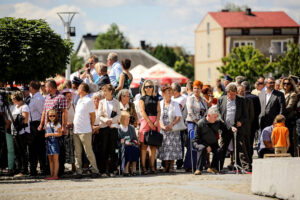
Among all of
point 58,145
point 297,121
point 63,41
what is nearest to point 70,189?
point 58,145

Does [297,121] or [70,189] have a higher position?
[297,121]

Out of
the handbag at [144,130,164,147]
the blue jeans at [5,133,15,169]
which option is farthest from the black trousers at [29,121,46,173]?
the handbag at [144,130,164,147]

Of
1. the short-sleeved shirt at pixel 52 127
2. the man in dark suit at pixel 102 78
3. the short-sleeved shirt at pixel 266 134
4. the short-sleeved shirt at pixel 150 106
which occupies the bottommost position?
the short-sleeved shirt at pixel 266 134

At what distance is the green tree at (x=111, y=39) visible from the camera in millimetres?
115056

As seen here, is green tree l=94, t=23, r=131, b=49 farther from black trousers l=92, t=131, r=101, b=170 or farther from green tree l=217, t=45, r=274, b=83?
black trousers l=92, t=131, r=101, b=170

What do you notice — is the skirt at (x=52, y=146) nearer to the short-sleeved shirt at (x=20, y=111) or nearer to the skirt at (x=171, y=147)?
the short-sleeved shirt at (x=20, y=111)

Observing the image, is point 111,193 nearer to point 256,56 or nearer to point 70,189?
point 70,189

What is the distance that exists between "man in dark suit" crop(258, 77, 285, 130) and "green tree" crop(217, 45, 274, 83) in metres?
56.3

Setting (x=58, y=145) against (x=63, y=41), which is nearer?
(x=58, y=145)

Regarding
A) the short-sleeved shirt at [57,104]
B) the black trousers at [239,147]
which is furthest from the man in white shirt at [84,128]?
the black trousers at [239,147]

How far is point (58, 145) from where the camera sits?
1318 cm

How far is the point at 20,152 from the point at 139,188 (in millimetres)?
3584

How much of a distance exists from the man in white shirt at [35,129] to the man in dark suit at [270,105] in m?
5.11

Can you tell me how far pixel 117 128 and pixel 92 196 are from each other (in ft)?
11.8
